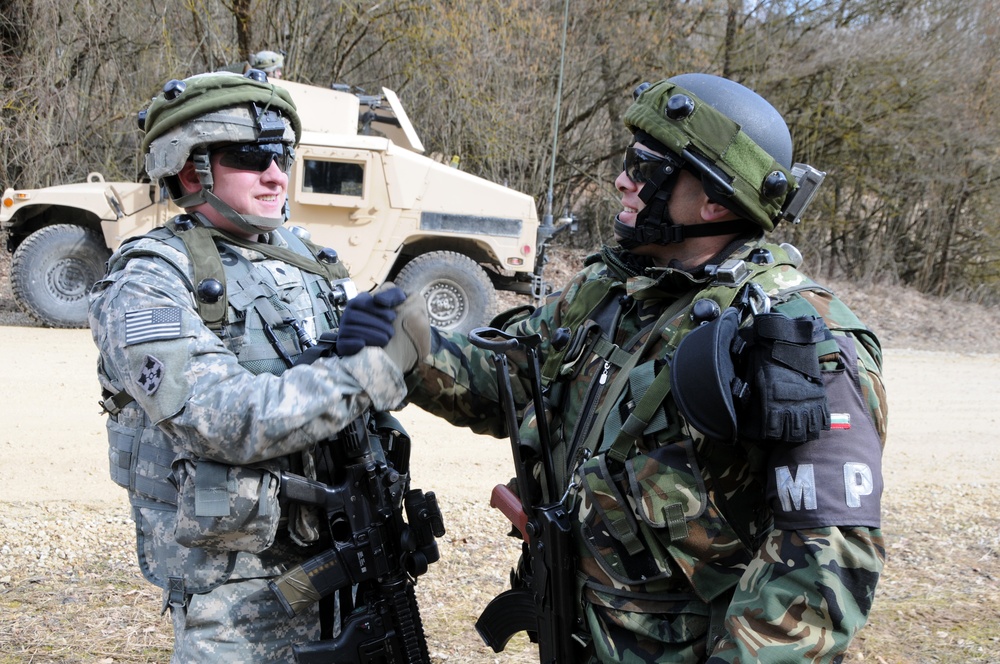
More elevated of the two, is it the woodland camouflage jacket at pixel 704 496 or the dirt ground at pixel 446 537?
the woodland camouflage jacket at pixel 704 496

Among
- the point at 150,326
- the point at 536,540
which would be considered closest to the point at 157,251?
the point at 150,326

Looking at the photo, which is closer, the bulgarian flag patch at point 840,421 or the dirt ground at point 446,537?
the bulgarian flag patch at point 840,421

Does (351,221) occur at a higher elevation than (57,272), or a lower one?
higher

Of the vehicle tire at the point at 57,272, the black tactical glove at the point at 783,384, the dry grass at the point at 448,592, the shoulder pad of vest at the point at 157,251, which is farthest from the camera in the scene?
the vehicle tire at the point at 57,272

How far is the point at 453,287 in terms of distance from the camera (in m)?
9.56

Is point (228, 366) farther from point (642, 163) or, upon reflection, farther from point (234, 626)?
point (642, 163)

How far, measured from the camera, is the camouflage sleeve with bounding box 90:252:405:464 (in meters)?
1.95

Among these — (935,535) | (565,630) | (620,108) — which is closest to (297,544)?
(565,630)

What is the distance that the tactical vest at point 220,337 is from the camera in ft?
7.14

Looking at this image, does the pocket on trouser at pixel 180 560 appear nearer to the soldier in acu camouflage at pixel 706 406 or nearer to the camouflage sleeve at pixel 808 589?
the soldier in acu camouflage at pixel 706 406

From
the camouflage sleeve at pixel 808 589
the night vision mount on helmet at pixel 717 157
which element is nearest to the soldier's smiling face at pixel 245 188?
the night vision mount on helmet at pixel 717 157

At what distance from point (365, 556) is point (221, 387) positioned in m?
0.65

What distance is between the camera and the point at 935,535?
15.9ft

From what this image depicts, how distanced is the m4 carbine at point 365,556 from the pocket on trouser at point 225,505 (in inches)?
3.4
